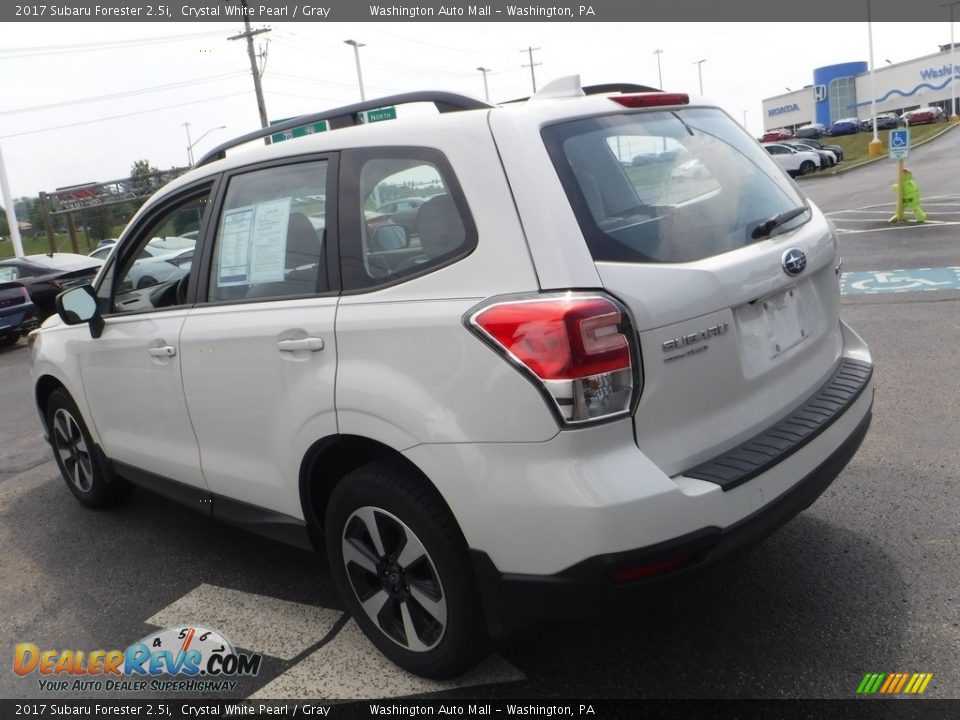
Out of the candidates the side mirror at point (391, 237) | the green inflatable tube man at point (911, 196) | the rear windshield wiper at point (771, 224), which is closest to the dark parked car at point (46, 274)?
the side mirror at point (391, 237)

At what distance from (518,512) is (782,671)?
1.11 meters

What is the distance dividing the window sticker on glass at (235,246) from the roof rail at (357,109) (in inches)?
14.4

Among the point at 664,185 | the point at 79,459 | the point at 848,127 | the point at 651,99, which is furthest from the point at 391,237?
the point at 848,127

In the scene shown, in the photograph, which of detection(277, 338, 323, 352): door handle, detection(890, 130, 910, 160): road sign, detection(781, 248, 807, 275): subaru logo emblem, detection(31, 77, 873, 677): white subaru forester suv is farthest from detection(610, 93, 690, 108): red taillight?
detection(890, 130, 910, 160): road sign

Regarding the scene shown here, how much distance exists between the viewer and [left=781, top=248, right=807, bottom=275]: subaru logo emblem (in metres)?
2.89

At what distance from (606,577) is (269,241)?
184cm

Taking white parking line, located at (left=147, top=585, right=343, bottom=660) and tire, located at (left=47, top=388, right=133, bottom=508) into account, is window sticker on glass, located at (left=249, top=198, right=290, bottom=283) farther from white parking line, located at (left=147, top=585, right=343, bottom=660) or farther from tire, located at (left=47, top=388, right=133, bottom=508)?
tire, located at (left=47, top=388, right=133, bottom=508)

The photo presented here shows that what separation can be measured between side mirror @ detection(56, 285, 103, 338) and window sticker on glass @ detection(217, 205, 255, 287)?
3.40ft

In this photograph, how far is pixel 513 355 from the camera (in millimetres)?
2387

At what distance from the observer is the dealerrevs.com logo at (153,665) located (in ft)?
10.3

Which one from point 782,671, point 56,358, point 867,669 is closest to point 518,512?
point 782,671

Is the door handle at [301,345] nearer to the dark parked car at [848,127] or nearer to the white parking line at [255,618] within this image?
the white parking line at [255,618]

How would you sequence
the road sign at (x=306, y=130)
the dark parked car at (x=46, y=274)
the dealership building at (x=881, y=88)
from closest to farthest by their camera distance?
the road sign at (x=306, y=130) → the dark parked car at (x=46, y=274) → the dealership building at (x=881, y=88)

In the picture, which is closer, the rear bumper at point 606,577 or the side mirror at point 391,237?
the rear bumper at point 606,577
